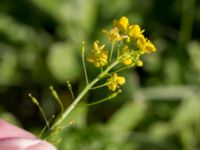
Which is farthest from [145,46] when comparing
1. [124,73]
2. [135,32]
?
[124,73]

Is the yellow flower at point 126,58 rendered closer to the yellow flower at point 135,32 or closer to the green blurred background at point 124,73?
the yellow flower at point 135,32

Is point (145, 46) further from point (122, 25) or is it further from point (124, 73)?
point (124, 73)

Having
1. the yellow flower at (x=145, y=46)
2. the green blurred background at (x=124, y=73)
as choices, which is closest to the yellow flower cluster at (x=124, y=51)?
Answer: the yellow flower at (x=145, y=46)

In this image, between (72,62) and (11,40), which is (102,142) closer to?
(72,62)

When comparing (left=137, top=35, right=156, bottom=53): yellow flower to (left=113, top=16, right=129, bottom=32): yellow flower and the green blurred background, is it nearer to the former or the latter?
(left=113, top=16, right=129, bottom=32): yellow flower

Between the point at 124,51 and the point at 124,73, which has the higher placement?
the point at 124,51

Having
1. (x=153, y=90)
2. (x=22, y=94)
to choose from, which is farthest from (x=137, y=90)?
(x=22, y=94)

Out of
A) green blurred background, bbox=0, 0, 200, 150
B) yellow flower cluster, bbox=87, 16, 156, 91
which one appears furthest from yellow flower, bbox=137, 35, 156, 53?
green blurred background, bbox=0, 0, 200, 150

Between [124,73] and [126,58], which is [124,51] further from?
[124,73]

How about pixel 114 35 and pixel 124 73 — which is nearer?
pixel 114 35
